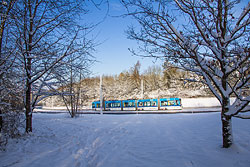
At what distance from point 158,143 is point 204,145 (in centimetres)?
161

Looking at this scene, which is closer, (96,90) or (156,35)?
(156,35)

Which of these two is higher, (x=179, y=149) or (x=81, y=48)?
(x=81, y=48)

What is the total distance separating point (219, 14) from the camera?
4.22m

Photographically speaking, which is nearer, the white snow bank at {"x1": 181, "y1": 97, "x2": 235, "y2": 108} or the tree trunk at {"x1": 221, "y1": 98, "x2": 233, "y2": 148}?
the tree trunk at {"x1": 221, "y1": 98, "x2": 233, "y2": 148}

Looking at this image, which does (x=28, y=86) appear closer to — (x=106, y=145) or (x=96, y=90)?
(x=106, y=145)

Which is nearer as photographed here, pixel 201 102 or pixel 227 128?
pixel 227 128

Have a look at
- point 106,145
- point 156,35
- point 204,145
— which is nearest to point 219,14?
point 156,35

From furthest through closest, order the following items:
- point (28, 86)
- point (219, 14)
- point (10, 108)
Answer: point (28, 86) < point (10, 108) < point (219, 14)

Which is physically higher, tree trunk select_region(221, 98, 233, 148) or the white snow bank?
tree trunk select_region(221, 98, 233, 148)

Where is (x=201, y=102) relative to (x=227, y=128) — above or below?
below

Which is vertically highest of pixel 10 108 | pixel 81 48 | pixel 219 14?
pixel 219 14

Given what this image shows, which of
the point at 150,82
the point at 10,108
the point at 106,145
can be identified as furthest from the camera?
the point at 150,82

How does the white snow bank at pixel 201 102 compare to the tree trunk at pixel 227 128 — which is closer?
the tree trunk at pixel 227 128

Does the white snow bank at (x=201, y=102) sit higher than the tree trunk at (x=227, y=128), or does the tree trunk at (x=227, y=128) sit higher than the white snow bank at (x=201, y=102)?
the tree trunk at (x=227, y=128)
